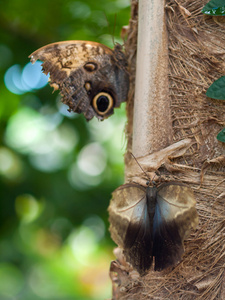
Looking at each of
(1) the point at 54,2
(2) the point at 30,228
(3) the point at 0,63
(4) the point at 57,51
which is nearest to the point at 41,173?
(2) the point at 30,228

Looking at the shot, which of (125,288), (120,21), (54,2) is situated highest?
(54,2)

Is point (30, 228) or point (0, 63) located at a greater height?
point (0, 63)

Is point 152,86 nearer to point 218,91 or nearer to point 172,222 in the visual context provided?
point 218,91

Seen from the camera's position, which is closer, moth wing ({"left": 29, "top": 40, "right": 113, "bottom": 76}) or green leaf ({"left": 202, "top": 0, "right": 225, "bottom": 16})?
green leaf ({"left": 202, "top": 0, "right": 225, "bottom": 16})

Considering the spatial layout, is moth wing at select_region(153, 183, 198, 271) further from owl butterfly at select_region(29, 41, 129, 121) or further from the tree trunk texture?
owl butterfly at select_region(29, 41, 129, 121)

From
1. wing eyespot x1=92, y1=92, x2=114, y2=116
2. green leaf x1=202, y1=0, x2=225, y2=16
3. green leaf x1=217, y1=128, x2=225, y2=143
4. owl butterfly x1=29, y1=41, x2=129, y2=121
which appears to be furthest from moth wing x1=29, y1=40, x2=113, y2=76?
green leaf x1=217, y1=128, x2=225, y2=143

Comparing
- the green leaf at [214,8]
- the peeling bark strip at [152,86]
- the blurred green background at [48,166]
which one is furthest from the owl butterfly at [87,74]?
the blurred green background at [48,166]

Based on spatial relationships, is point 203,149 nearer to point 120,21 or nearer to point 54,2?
point 120,21
